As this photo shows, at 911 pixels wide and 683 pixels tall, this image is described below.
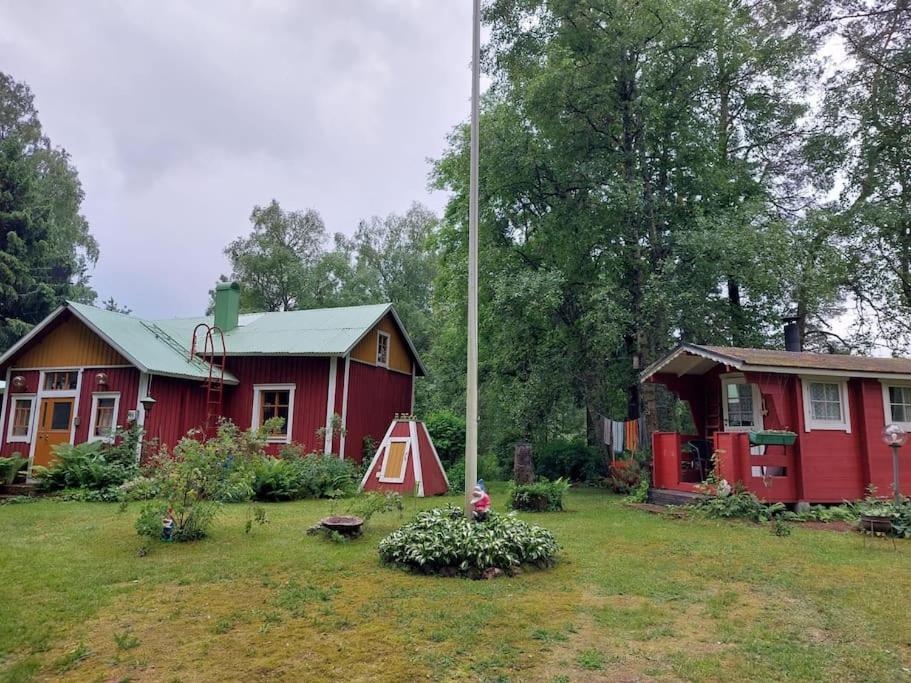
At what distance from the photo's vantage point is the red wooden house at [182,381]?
14.3 meters

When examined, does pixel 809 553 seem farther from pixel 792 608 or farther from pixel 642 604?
pixel 642 604

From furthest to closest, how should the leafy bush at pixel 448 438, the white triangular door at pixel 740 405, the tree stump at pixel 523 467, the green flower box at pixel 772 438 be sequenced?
1. the leafy bush at pixel 448 438
2. the tree stump at pixel 523 467
3. the white triangular door at pixel 740 405
4. the green flower box at pixel 772 438

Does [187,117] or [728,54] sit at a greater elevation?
[728,54]

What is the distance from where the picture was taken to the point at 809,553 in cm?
676

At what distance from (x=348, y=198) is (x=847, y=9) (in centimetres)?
2863

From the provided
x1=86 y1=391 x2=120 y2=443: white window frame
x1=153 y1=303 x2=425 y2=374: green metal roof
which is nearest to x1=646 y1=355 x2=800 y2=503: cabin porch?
x1=153 y1=303 x2=425 y2=374: green metal roof

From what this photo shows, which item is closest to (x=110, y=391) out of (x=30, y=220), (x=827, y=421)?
(x=30, y=220)

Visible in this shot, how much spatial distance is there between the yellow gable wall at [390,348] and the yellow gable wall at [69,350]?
589cm

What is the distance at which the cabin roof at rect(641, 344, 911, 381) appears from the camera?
374 inches

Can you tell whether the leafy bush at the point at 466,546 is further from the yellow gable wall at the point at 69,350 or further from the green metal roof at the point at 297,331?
Result: the yellow gable wall at the point at 69,350

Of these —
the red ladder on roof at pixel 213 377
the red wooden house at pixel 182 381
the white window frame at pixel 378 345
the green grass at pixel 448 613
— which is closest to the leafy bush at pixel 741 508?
the green grass at pixel 448 613

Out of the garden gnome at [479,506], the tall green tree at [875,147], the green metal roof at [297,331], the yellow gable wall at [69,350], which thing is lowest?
the garden gnome at [479,506]

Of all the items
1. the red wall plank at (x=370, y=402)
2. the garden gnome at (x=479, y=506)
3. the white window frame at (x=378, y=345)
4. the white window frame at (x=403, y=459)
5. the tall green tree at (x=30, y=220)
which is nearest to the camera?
the garden gnome at (x=479, y=506)

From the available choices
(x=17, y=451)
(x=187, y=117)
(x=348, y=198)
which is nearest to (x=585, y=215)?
(x=187, y=117)
